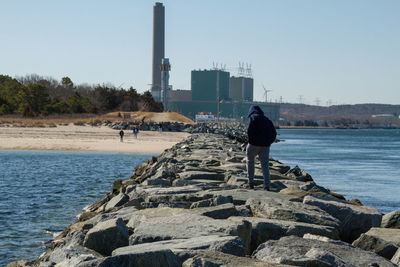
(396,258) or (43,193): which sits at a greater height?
(396,258)

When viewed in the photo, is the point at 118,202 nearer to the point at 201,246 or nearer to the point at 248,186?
the point at 248,186

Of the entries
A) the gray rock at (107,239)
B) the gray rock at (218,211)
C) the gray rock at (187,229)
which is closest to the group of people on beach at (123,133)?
the gray rock at (218,211)

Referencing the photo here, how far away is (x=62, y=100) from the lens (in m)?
91.6

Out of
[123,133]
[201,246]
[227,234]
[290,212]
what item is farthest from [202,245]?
[123,133]

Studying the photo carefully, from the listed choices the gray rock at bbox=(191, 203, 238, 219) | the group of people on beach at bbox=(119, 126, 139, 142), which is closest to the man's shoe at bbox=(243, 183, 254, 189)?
the gray rock at bbox=(191, 203, 238, 219)

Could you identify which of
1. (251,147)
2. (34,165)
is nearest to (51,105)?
(34,165)

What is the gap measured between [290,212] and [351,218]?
35.9 inches

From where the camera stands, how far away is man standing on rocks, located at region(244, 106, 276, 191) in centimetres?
869

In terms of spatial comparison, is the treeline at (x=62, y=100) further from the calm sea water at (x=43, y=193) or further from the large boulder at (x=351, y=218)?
the large boulder at (x=351, y=218)

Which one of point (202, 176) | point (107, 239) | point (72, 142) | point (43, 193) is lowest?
point (43, 193)

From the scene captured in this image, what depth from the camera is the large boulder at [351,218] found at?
6680mm

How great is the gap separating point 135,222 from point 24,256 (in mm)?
2564

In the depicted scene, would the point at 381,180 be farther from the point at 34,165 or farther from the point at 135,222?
the point at 135,222

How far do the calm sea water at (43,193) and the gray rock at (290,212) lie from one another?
333cm
